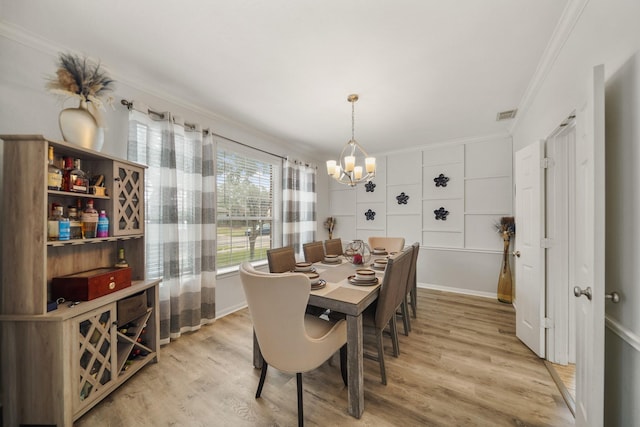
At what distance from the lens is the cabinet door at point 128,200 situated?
1.91 m

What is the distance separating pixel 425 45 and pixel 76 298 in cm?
313

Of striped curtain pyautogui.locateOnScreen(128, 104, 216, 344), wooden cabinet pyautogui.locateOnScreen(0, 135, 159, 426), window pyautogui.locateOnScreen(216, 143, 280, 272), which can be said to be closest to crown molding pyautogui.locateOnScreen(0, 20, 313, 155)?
striped curtain pyautogui.locateOnScreen(128, 104, 216, 344)

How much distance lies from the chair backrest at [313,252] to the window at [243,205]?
109 cm

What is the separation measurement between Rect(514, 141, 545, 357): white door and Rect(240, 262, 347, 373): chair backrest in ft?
6.86

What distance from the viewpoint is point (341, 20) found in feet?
5.24

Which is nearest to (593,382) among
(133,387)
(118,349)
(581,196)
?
(581,196)

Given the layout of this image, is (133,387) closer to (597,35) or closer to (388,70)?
(388,70)

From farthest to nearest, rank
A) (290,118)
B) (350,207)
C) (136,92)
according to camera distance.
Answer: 1. (350,207)
2. (290,118)
3. (136,92)

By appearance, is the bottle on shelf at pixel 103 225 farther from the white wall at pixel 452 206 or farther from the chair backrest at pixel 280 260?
the white wall at pixel 452 206

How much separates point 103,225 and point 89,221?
10 centimetres

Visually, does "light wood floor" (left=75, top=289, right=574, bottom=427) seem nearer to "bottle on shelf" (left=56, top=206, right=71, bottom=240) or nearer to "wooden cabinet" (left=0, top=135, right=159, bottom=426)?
"wooden cabinet" (left=0, top=135, right=159, bottom=426)

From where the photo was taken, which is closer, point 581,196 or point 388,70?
point 581,196

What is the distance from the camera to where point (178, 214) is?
8.61 ft

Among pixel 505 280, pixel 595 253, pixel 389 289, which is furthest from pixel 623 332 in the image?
pixel 505 280
